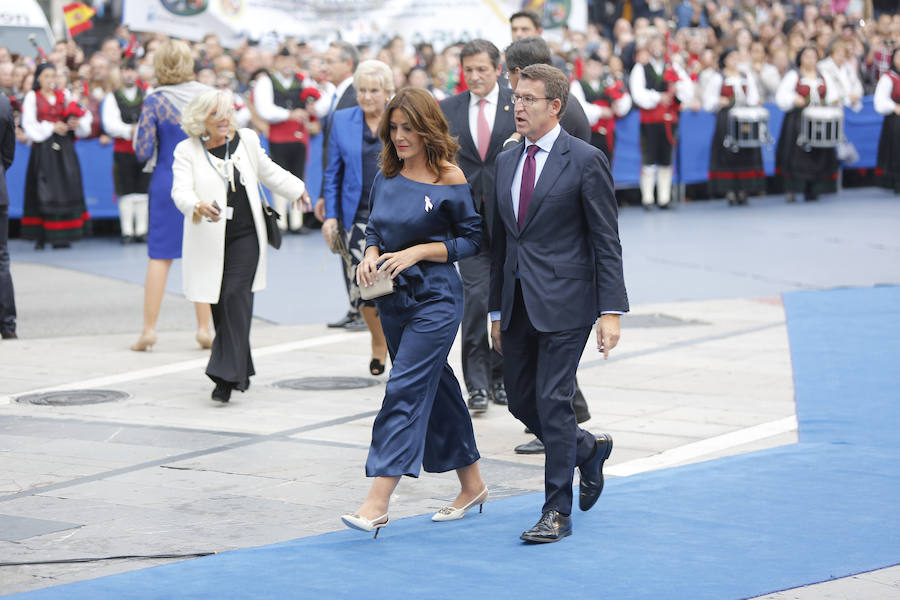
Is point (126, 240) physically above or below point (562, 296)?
below

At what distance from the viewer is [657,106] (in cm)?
2044

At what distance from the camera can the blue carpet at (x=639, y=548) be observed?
16.9 feet

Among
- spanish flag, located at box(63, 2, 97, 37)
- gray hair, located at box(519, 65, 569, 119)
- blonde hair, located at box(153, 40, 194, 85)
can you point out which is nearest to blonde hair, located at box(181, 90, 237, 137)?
blonde hair, located at box(153, 40, 194, 85)

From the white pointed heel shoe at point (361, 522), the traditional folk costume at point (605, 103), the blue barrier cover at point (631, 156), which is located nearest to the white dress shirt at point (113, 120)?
the blue barrier cover at point (631, 156)

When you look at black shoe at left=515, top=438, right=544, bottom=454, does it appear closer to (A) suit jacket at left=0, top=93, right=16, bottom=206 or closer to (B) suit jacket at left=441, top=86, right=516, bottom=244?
(B) suit jacket at left=441, top=86, right=516, bottom=244

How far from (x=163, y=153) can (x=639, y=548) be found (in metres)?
6.05

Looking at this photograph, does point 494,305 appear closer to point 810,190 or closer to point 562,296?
point 562,296

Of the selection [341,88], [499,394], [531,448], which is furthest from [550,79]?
[341,88]

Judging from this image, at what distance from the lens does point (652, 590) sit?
5121 mm

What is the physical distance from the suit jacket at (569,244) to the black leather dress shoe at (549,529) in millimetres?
748

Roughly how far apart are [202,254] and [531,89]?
3585 millimetres

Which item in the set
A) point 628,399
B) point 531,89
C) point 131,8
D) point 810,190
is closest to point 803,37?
point 810,190

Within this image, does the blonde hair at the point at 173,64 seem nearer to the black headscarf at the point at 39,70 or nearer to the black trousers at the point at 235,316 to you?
the black trousers at the point at 235,316

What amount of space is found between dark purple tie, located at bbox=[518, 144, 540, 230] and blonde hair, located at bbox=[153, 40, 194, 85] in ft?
16.8
